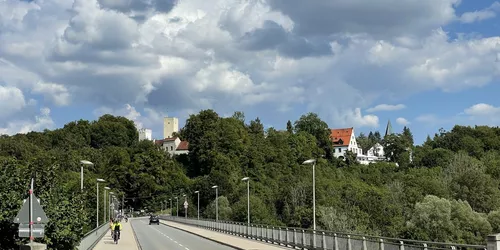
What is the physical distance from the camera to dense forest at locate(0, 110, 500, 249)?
8025cm

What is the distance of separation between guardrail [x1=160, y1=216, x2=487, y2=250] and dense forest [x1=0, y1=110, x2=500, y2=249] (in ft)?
66.8

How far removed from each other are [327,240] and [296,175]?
368 ft

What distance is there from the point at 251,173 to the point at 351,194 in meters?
33.1

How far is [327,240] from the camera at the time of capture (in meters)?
28.0

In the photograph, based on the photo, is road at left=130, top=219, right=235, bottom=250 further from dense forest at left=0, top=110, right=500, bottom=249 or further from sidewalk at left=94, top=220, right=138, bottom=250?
dense forest at left=0, top=110, right=500, bottom=249

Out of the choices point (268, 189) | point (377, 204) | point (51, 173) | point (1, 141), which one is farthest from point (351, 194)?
point (51, 173)

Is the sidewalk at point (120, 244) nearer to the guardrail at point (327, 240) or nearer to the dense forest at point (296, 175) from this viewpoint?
the guardrail at point (327, 240)

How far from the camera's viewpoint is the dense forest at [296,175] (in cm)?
8025

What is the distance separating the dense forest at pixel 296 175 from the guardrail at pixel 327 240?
66.8 feet

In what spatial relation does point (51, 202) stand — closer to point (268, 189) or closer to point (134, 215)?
point (268, 189)

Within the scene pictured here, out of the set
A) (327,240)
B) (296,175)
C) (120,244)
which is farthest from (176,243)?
(296,175)

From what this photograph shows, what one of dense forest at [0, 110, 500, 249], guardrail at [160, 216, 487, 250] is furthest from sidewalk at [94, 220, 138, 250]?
dense forest at [0, 110, 500, 249]

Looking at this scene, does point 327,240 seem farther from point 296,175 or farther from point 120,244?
point 296,175

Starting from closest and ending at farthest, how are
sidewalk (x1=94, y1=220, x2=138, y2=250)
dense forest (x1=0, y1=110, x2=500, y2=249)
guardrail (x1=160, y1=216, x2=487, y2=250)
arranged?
guardrail (x1=160, y1=216, x2=487, y2=250)
sidewalk (x1=94, y1=220, x2=138, y2=250)
dense forest (x1=0, y1=110, x2=500, y2=249)
